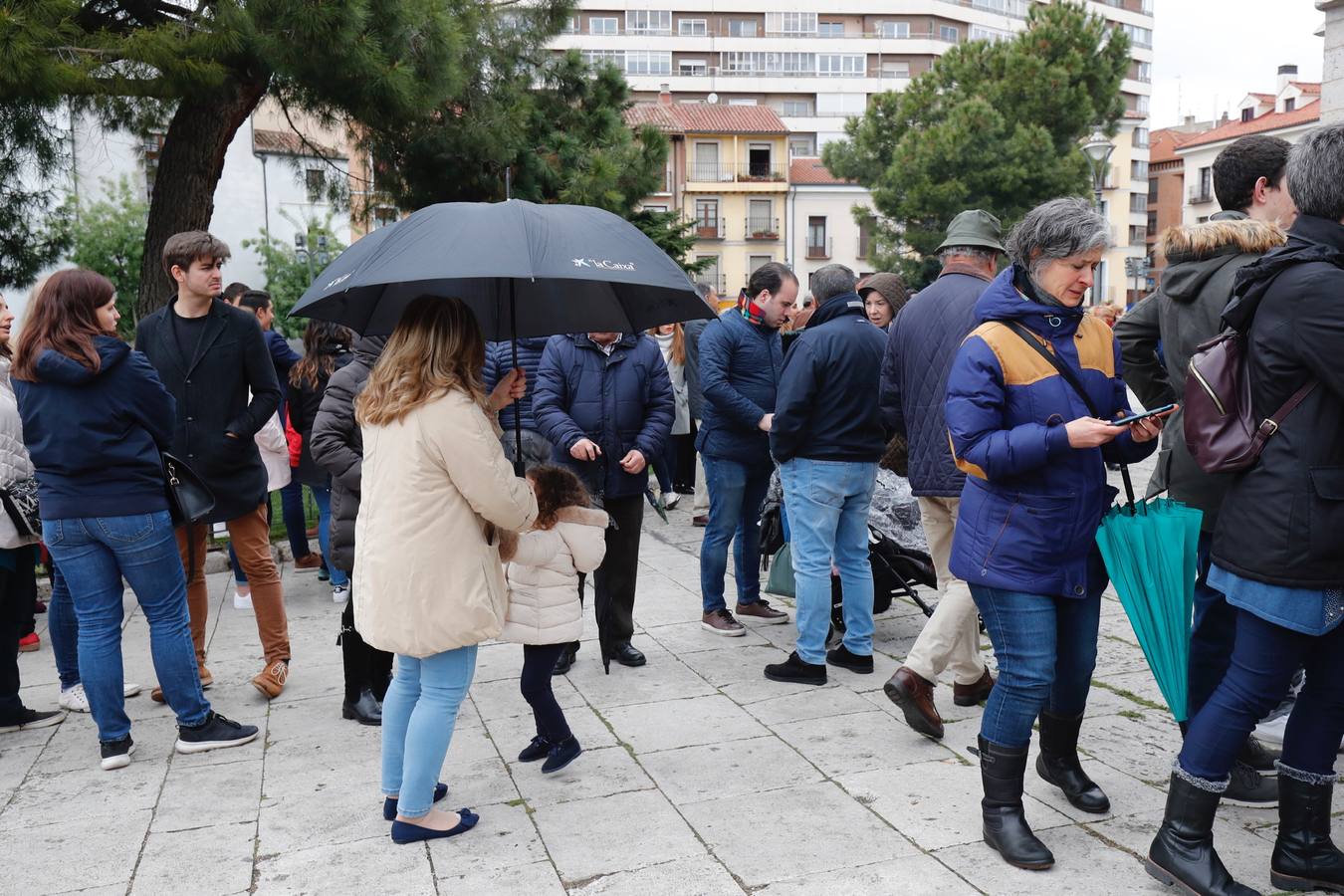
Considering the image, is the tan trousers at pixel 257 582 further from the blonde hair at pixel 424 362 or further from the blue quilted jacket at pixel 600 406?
the blonde hair at pixel 424 362

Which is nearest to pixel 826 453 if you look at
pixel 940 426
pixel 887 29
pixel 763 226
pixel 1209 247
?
pixel 940 426

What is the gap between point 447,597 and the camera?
3.37 metres

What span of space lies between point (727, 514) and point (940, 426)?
1721 mm

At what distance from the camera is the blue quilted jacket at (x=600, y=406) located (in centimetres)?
540

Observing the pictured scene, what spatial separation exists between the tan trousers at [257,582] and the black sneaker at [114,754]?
814 millimetres

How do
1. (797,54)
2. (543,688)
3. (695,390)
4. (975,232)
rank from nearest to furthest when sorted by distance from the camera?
(543,688) < (975,232) < (695,390) < (797,54)

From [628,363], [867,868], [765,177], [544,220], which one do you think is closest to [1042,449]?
[867,868]

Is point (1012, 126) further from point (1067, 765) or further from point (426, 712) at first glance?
point (426, 712)

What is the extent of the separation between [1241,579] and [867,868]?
132 cm

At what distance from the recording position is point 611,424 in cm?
541

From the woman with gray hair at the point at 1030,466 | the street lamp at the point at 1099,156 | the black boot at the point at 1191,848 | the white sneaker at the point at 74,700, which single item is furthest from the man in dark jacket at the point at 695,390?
the street lamp at the point at 1099,156

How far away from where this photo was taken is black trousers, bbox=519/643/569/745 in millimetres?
3947

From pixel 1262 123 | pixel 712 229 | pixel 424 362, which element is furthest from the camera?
pixel 1262 123

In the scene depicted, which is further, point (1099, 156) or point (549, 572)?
point (1099, 156)
